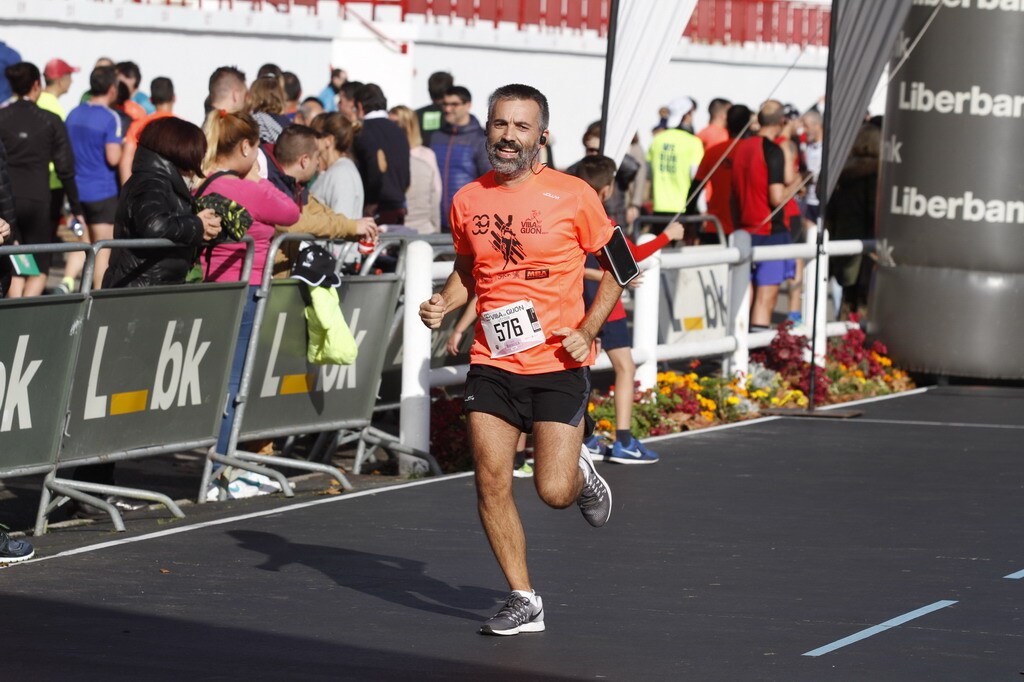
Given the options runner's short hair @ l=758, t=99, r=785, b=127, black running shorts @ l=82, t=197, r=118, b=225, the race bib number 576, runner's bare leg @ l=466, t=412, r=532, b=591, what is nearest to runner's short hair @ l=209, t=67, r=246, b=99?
black running shorts @ l=82, t=197, r=118, b=225

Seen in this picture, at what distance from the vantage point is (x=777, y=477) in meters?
10.7

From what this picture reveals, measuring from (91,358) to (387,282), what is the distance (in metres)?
2.42

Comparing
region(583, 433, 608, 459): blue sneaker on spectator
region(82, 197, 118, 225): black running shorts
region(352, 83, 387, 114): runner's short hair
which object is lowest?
region(583, 433, 608, 459): blue sneaker on spectator

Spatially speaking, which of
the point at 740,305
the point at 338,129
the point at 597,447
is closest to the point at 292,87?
the point at 338,129

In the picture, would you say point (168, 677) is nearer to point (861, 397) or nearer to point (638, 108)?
point (638, 108)

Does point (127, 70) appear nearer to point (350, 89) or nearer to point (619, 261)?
point (350, 89)

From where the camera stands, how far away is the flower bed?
11.5 meters

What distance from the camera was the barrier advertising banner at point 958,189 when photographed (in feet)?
47.0

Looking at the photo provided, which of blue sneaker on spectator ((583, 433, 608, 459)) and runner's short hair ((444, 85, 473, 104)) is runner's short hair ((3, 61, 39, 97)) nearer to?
runner's short hair ((444, 85, 473, 104))

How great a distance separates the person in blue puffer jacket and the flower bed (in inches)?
107

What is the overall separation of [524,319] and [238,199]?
336 centimetres

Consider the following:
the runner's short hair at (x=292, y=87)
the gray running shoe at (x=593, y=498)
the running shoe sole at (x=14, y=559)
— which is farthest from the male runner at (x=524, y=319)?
the runner's short hair at (x=292, y=87)

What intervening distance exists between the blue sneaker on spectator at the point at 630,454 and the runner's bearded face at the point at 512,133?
169 inches

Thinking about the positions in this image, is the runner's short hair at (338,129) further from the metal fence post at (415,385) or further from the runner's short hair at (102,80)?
the runner's short hair at (102,80)
